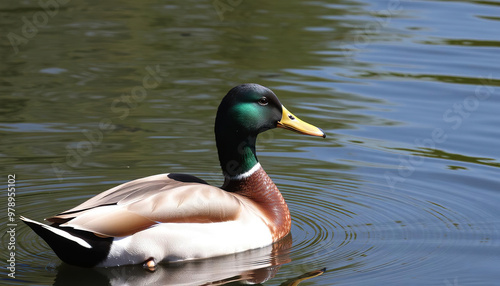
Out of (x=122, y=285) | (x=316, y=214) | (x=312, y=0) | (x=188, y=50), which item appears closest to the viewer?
(x=122, y=285)

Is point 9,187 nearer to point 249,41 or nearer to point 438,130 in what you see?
point 438,130

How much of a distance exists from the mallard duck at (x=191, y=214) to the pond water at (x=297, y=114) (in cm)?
15

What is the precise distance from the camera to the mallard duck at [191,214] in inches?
275

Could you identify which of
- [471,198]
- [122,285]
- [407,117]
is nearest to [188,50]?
[407,117]

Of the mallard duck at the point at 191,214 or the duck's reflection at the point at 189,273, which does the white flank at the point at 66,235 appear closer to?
the mallard duck at the point at 191,214

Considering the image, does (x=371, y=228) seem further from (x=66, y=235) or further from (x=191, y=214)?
(x=66, y=235)

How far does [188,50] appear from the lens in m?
14.4

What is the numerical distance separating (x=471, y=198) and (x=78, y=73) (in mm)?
6401

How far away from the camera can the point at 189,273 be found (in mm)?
7066

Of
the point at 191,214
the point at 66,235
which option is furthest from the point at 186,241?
the point at 66,235

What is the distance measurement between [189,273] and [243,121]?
1497mm

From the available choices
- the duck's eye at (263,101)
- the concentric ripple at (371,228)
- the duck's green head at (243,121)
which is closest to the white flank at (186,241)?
the concentric ripple at (371,228)

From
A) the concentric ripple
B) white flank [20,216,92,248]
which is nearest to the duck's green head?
the concentric ripple

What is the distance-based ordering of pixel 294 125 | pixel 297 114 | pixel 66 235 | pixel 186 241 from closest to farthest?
pixel 66 235
pixel 186 241
pixel 294 125
pixel 297 114
